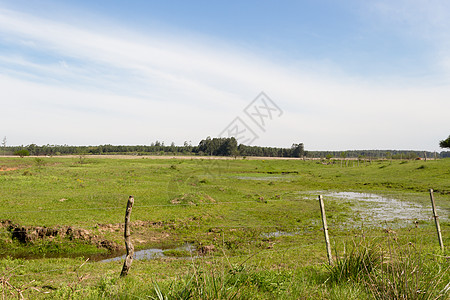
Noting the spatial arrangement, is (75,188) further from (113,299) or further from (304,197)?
(113,299)

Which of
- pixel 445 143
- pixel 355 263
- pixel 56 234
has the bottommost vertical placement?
pixel 56 234

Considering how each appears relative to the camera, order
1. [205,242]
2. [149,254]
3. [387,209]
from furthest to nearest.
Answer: [387,209], [205,242], [149,254]

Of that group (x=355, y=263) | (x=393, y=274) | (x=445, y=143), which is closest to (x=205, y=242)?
(x=355, y=263)

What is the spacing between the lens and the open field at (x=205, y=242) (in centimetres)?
478

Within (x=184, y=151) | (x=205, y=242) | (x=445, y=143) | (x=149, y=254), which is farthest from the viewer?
(x=184, y=151)

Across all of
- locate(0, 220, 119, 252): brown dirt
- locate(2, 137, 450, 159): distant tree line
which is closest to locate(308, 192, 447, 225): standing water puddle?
locate(0, 220, 119, 252): brown dirt

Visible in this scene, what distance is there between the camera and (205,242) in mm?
12953

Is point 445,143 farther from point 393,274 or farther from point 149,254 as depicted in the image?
point 393,274

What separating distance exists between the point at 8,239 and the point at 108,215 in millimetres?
4674

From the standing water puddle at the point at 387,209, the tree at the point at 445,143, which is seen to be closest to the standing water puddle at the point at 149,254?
the standing water puddle at the point at 387,209

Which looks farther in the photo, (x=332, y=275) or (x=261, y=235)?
(x=261, y=235)

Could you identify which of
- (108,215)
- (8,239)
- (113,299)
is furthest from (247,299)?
(108,215)

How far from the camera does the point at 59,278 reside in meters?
7.66

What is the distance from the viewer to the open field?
478 cm
